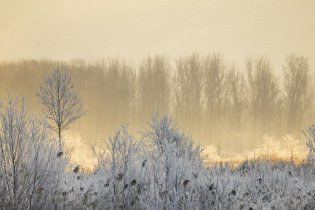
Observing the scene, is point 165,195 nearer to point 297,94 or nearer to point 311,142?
point 311,142

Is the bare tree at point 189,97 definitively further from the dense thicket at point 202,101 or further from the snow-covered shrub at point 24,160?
the snow-covered shrub at point 24,160

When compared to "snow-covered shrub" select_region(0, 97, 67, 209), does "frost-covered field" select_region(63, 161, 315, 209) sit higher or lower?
lower

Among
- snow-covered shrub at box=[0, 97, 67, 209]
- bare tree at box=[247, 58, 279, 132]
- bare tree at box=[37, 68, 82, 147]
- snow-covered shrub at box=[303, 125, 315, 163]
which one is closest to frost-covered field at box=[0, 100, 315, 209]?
snow-covered shrub at box=[0, 97, 67, 209]

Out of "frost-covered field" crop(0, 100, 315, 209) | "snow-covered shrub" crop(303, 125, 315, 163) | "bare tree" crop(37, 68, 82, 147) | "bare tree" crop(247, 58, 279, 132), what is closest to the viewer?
"frost-covered field" crop(0, 100, 315, 209)

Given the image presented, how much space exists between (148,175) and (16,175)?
10.1 ft

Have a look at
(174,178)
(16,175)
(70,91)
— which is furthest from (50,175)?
(70,91)

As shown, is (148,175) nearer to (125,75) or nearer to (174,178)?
(174,178)

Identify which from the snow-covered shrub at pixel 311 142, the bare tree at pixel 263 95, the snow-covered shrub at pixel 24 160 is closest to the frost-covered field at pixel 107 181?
the snow-covered shrub at pixel 24 160

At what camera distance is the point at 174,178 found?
9359mm

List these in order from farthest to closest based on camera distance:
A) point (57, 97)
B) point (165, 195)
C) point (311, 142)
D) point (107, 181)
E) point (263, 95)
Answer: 1. point (263, 95)
2. point (57, 97)
3. point (311, 142)
4. point (107, 181)
5. point (165, 195)

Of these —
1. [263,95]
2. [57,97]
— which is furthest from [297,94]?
[57,97]

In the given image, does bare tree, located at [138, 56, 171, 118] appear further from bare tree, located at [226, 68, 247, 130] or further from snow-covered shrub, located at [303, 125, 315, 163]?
snow-covered shrub, located at [303, 125, 315, 163]

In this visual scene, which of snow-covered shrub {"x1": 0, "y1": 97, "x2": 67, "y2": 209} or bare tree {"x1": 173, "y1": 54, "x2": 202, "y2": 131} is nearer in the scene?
snow-covered shrub {"x1": 0, "y1": 97, "x2": 67, "y2": 209}

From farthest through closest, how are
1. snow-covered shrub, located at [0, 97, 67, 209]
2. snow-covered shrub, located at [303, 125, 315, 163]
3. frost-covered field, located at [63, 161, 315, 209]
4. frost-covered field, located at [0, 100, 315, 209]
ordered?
snow-covered shrub, located at [303, 125, 315, 163], frost-covered field, located at [63, 161, 315, 209], frost-covered field, located at [0, 100, 315, 209], snow-covered shrub, located at [0, 97, 67, 209]
